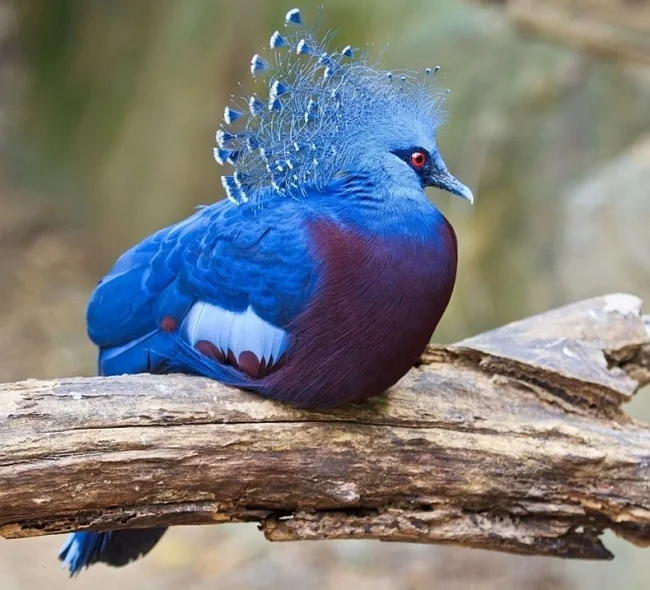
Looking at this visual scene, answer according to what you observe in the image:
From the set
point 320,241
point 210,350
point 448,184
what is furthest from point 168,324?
point 448,184

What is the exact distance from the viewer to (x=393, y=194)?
145 centimetres

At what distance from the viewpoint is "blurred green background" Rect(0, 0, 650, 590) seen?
3.16m

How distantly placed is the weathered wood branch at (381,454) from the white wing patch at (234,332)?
8 cm

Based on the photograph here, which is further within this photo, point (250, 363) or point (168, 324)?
point (168, 324)

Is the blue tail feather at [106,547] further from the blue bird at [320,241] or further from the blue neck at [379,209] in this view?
the blue neck at [379,209]

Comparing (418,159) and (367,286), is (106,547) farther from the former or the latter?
(418,159)

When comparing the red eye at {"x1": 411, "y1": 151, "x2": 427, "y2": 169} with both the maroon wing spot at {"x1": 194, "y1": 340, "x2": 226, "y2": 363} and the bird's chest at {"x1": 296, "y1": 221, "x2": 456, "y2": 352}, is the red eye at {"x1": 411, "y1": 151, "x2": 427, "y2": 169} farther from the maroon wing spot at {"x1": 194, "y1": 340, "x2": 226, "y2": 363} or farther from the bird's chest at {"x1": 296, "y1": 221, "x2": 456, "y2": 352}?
the maroon wing spot at {"x1": 194, "y1": 340, "x2": 226, "y2": 363}

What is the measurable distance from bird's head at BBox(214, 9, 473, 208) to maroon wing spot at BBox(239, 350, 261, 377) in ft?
1.01

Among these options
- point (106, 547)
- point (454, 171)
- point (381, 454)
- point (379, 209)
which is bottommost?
point (106, 547)

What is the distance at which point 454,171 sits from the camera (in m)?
3.45

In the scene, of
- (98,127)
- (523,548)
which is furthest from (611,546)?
(98,127)

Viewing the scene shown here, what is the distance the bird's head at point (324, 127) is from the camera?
1.46 m

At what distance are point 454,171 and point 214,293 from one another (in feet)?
7.04

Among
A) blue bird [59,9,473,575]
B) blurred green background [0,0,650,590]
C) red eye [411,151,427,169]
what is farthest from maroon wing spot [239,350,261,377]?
blurred green background [0,0,650,590]
